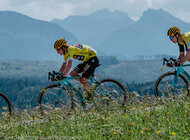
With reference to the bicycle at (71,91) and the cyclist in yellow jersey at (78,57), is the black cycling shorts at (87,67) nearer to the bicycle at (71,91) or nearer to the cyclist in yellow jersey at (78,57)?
the cyclist in yellow jersey at (78,57)

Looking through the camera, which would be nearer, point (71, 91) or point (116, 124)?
point (116, 124)

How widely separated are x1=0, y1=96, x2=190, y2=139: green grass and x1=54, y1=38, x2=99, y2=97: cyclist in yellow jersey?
6.00ft

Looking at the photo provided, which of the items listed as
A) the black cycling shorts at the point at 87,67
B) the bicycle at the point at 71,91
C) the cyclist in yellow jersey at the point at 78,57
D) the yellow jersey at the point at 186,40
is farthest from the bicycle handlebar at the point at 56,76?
the yellow jersey at the point at 186,40

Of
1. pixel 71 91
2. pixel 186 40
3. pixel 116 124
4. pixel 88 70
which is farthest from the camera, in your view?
pixel 88 70

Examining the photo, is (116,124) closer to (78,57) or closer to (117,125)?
(117,125)

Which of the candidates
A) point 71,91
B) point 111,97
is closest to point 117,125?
→ point 111,97

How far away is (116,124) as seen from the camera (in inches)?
221

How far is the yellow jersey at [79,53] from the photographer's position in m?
9.01

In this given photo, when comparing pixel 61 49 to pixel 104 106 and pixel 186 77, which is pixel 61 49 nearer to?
pixel 104 106

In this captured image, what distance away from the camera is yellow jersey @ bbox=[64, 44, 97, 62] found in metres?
9.01

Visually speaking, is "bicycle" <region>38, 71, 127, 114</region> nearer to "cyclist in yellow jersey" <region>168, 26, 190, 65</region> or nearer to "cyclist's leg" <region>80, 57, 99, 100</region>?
"cyclist's leg" <region>80, 57, 99, 100</region>

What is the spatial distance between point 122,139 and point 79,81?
4.40 metres

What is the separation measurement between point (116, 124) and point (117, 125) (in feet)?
0.10

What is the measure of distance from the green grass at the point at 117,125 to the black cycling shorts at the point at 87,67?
1887 millimetres
